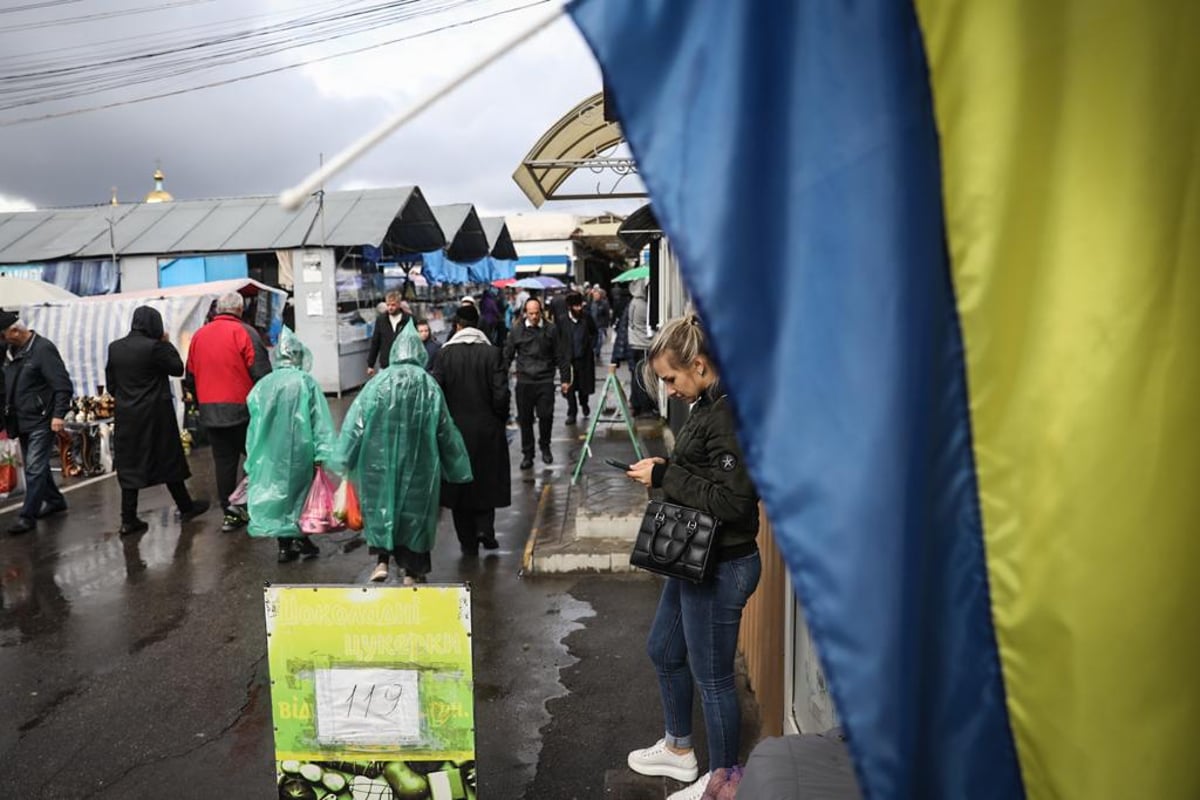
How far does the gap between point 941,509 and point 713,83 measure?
0.62 metres

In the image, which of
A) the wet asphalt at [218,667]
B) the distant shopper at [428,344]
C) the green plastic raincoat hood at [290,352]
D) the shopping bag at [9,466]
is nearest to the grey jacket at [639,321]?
the distant shopper at [428,344]

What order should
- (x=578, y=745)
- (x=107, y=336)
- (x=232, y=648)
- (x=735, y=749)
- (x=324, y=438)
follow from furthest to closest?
(x=107, y=336), (x=324, y=438), (x=232, y=648), (x=578, y=745), (x=735, y=749)

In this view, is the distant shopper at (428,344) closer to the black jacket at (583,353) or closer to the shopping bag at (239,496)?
the black jacket at (583,353)

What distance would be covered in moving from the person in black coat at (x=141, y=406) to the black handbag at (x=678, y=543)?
623cm

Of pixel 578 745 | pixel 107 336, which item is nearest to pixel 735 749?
pixel 578 745

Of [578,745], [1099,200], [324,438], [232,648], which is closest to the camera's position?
[1099,200]

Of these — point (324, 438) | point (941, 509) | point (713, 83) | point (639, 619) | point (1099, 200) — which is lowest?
point (639, 619)

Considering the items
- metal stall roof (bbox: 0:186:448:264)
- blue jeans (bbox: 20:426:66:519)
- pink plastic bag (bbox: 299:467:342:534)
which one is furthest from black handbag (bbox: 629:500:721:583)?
metal stall roof (bbox: 0:186:448:264)

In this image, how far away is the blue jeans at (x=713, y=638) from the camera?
3.03 meters

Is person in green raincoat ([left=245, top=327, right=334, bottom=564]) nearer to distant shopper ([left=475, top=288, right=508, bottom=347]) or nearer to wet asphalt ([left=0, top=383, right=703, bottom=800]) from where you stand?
wet asphalt ([left=0, top=383, right=703, bottom=800])

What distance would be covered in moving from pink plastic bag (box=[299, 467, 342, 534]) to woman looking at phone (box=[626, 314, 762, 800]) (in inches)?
163

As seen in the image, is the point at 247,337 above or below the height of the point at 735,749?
above

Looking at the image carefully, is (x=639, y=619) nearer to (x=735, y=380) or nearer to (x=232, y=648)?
(x=232, y=648)

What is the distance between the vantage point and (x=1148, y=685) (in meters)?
1.04
